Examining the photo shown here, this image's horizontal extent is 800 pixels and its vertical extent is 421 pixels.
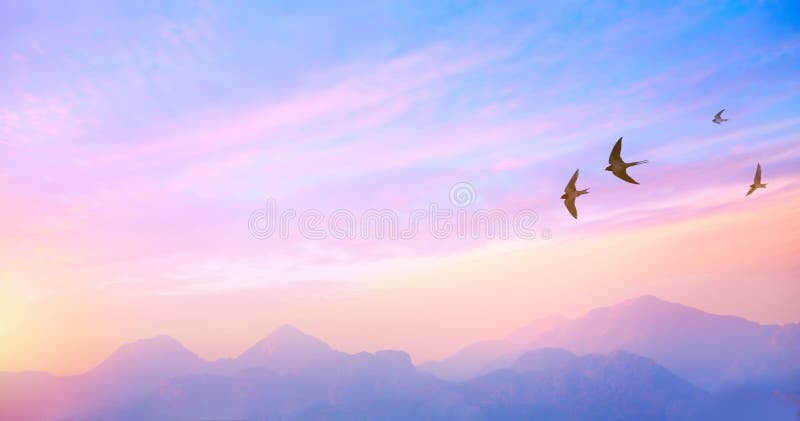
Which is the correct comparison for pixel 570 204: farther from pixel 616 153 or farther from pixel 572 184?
pixel 616 153

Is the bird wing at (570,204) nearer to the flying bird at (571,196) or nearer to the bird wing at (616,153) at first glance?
the flying bird at (571,196)

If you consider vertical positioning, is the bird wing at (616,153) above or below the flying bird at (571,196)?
above

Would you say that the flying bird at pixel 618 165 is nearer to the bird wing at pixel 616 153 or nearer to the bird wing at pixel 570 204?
the bird wing at pixel 616 153

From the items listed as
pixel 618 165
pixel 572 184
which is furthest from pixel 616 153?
pixel 572 184

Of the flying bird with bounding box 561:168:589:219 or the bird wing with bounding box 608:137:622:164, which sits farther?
the flying bird with bounding box 561:168:589:219

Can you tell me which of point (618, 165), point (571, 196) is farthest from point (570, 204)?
point (618, 165)

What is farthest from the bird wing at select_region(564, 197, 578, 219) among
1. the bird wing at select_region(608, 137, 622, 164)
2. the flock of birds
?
the bird wing at select_region(608, 137, 622, 164)

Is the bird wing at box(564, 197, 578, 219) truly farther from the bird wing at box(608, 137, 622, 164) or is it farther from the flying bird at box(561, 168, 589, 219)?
the bird wing at box(608, 137, 622, 164)

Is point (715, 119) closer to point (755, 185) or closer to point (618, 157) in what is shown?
point (755, 185)

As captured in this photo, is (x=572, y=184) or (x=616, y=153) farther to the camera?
(x=572, y=184)

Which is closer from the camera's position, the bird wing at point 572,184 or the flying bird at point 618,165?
the flying bird at point 618,165

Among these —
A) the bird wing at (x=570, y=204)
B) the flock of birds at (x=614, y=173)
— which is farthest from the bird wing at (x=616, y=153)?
the bird wing at (x=570, y=204)

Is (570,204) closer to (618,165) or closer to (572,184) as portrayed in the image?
(572,184)

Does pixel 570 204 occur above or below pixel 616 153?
below
